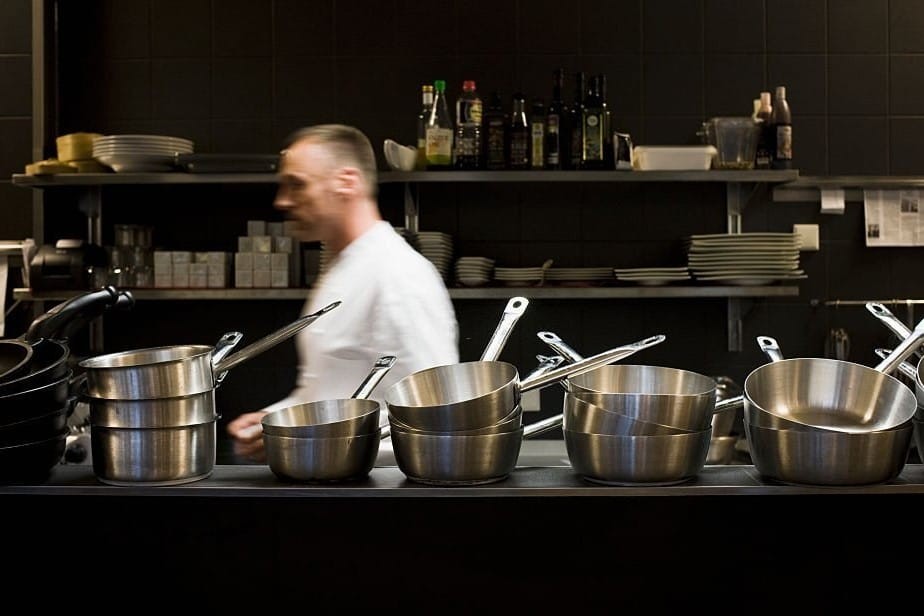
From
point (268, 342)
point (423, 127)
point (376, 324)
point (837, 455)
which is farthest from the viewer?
point (423, 127)

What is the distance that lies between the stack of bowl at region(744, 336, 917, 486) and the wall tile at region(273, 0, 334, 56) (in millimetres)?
2285

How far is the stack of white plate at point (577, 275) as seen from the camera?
9.80ft

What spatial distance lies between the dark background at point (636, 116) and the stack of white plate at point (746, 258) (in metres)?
0.30

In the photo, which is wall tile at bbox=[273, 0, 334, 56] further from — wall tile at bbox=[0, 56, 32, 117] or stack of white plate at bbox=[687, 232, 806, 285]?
stack of white plate at bbox=[687, 232, 806, 285]

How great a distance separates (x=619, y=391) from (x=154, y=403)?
0.65m

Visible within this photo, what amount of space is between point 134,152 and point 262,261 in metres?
0.52

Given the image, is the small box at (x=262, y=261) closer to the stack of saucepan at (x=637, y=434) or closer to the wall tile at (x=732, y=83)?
the wall tile at (x=732, y=83)

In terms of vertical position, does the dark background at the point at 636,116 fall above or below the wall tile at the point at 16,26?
below

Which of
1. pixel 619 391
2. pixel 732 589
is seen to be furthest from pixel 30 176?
pixel 732 589

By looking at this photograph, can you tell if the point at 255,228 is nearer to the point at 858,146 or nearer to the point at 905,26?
the point at 858,146

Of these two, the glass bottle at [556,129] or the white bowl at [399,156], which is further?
the glass bottle at [556,129]

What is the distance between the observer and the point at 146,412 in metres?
1.22

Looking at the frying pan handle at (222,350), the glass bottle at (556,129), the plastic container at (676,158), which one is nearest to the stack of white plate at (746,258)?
the plastic container at (676,158)

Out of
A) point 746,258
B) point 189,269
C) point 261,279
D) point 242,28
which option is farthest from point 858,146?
point 189,269
